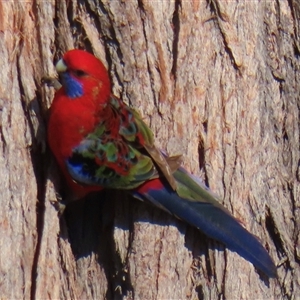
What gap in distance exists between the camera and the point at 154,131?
15.1ft

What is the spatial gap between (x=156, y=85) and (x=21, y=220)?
1.10 m

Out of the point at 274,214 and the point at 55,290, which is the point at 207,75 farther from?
the point at 55,290

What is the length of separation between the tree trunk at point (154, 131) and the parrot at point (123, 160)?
0.09 metres

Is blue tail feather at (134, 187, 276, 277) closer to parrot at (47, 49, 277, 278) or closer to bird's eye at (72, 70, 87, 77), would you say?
parrot at (47, 49, 277, 278)

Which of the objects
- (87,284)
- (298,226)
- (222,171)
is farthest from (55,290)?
(298,226)

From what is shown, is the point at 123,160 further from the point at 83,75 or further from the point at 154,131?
the point at 83,75

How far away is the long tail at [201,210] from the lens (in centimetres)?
455

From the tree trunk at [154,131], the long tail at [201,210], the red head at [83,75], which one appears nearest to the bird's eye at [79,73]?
the red head at [83,75]

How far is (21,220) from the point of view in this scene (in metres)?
4.55

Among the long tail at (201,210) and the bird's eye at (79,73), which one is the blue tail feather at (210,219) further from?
the bird's eye at (79,73)

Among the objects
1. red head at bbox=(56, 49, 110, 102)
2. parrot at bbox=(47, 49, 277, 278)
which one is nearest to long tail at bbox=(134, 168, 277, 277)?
parrot at bbox=(47, 49, 277, 278)

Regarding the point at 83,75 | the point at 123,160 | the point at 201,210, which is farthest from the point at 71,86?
the point at 201,210

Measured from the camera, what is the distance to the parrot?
14.7 feet

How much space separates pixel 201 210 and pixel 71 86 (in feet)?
3.39
